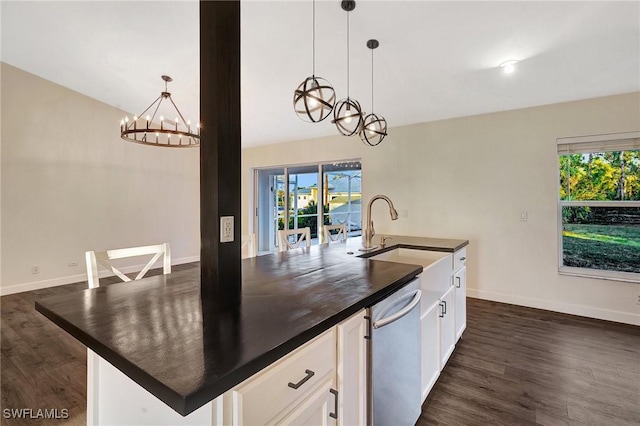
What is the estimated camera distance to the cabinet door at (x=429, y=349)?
1.82m

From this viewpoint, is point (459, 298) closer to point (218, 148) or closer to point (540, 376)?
point (540, 376)

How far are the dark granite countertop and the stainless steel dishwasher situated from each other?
8 centimetres

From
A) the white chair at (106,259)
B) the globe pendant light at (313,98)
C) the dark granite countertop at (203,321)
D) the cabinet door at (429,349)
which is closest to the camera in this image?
the dark granite countertop at (203,321)

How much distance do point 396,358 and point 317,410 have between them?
0.58 metres

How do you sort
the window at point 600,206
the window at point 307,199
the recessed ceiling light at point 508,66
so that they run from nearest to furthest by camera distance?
the recessed ceiling light at point 508,66 < the window at point 600,206 < the window at point 307,199

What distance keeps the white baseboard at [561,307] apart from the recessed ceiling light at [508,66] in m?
2.66

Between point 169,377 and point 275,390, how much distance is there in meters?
0.28

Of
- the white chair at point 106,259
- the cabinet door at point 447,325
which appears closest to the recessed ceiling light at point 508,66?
the cabinet door at point 447,325

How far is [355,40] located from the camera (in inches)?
113

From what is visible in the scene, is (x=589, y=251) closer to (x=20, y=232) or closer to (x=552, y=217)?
(x=552, y=217)

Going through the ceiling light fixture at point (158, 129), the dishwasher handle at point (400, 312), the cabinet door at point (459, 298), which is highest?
the ceiling light fixture at point (158, 129)

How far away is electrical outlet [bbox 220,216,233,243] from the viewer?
1.29 m

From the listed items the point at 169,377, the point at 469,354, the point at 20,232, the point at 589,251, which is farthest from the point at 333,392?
the point at 20,232

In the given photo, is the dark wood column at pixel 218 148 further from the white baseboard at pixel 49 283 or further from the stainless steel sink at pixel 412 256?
the white baseboard at pixel 49 283
